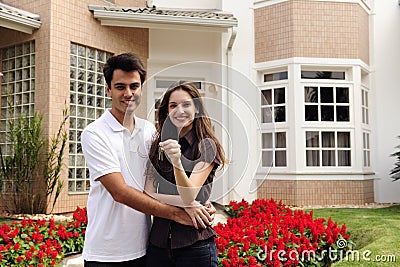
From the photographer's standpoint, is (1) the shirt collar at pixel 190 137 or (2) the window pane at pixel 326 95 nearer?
(1) the shirt collar at pixel 190 137

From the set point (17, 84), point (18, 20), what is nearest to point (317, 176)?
point (17, 84)

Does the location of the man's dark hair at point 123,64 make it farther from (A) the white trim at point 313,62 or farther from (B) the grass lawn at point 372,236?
(A) the white trim at point 313,62

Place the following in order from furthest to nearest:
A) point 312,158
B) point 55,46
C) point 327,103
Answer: point 327,103 < point 312,158 < point 55,46

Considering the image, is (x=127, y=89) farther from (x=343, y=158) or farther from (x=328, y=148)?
(x=343, y=158)

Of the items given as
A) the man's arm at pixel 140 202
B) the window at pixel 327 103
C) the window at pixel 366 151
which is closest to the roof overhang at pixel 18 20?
the window at pixel 327 103

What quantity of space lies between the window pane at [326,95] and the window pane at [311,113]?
0.23 metres

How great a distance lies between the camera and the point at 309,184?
746cm

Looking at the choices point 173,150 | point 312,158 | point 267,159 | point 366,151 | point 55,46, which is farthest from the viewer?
point 366,151

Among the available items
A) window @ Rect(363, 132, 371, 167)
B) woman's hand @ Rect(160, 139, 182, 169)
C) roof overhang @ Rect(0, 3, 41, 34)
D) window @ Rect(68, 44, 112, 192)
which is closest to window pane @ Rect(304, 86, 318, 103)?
window @ Rect(363, 132, 371, 167)

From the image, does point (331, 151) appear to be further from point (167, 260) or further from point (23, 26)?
point (167, 260)

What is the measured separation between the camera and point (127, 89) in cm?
162

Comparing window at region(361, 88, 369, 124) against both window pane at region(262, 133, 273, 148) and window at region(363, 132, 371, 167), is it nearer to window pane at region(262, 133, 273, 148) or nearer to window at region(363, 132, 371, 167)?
window at region(363, 132, 371, 167)

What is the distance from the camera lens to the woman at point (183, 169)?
1.44m

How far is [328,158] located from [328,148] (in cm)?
17
